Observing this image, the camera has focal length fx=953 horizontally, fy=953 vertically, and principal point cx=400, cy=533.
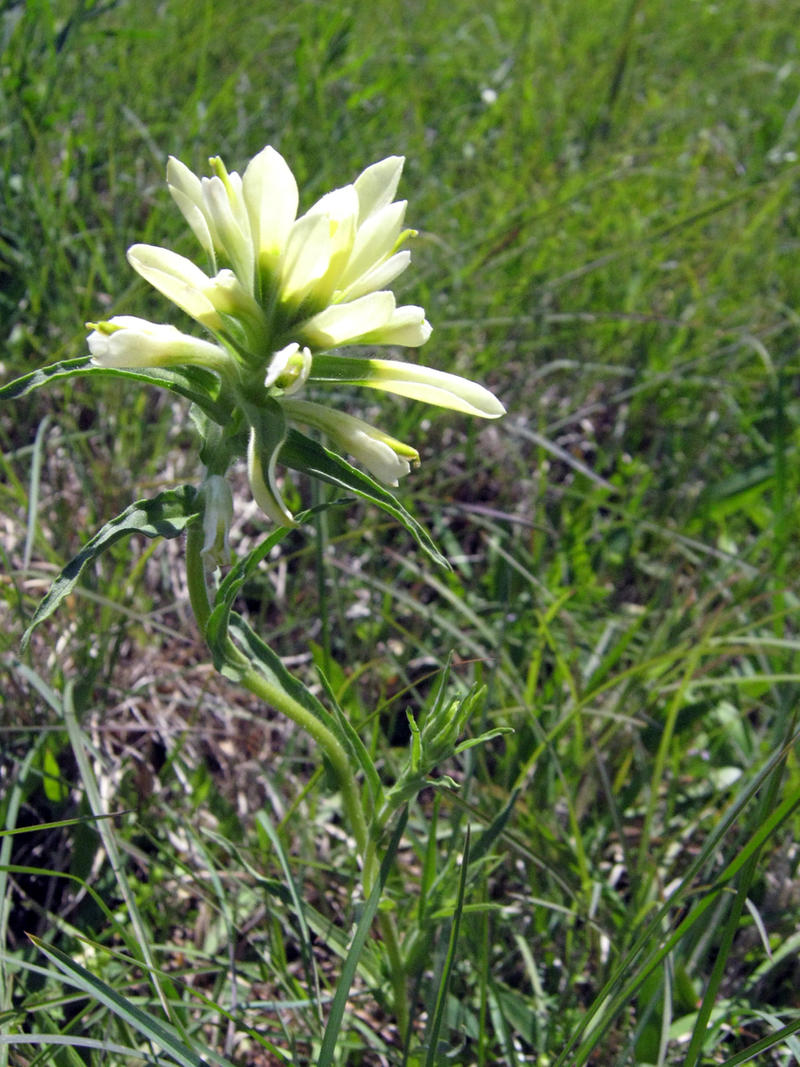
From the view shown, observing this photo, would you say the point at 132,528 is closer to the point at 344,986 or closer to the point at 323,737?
the point at 323,737

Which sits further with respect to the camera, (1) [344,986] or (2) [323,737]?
(2) [323,737]

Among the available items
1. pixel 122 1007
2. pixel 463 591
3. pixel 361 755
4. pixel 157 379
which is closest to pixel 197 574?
pixel 157 379

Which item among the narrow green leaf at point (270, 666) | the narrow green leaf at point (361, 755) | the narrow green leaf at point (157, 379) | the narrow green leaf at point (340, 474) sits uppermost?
the narrow green leaf at point (157, 379)

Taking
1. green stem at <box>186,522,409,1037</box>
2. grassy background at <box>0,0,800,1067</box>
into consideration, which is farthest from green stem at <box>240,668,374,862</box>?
grassy background at <box>0,0,800,1067</box>

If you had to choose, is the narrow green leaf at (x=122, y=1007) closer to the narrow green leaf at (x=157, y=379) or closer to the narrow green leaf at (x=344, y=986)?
the narrow green leaf at (x=344, y=986)

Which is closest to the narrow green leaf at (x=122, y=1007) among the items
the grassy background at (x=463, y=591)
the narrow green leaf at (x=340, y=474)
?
the grassy background at (x=463, y=591)

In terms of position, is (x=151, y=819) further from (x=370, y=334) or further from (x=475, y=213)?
(x=475, y=213)

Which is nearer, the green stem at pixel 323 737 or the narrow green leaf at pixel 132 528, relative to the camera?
the narrow green leaf at pixel 132 528
